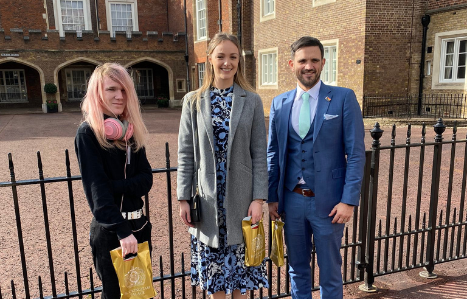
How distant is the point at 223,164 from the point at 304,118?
58cm

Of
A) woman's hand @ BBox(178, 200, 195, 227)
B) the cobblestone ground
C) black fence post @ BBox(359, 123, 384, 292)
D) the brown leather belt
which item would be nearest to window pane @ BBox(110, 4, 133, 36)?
the cobblestone ground

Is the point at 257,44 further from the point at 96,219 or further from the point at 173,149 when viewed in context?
the point at 96,219

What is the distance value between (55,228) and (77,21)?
24.8 meters

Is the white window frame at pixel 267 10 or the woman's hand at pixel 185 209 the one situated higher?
the white window frame at pixel 267 10

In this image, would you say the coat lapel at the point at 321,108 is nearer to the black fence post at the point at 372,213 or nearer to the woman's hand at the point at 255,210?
the woman's hand at the point at 255,210

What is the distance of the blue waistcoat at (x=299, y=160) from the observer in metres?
2.23

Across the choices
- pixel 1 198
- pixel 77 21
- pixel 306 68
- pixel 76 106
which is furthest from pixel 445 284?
pixel 77 21

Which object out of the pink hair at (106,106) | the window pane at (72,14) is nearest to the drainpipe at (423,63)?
the pink hair at (106,106)

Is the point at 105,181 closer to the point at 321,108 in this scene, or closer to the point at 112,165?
the point at 112,165

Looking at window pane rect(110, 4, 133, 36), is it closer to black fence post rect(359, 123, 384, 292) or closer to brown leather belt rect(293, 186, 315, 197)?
black fence post rect(359, 123, 384, 292)

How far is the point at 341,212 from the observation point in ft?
7.10

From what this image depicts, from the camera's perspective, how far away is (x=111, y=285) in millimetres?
1958

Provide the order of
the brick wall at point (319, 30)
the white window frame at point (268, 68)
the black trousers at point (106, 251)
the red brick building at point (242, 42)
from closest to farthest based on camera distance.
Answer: the black trousers at point (106, 251) → the red brick building at point (242, 42) → the brick wall at point (319, 30) → the white window frame at point (268, 68)

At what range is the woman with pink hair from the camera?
1.79 metres
